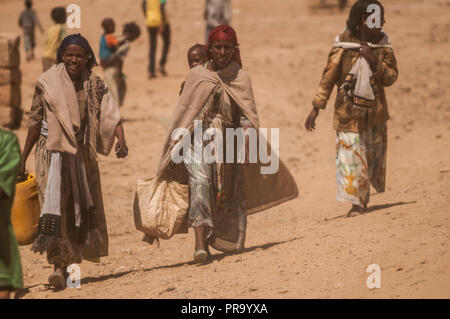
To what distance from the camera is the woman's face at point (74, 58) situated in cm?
656

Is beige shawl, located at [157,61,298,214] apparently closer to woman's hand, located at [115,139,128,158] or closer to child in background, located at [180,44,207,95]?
child in background, located at [180,44,207,95]

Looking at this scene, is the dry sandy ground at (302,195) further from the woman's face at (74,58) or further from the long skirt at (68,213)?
the woman's face at (74,58)

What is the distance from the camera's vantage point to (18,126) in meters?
14.1

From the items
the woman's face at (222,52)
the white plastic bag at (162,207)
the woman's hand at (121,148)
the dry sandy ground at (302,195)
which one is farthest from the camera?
the white plastic bag at (162,207)

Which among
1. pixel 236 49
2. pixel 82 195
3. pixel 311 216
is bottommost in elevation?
pixel 311 216

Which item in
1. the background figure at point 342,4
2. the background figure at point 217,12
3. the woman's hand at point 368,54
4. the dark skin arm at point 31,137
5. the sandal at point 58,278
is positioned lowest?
the sandal at point 58,278

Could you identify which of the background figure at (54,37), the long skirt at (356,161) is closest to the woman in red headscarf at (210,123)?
the long skirt at (356,161)

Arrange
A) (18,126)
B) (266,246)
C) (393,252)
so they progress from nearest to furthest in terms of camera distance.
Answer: (393,252) < (266,246) < (18,126)

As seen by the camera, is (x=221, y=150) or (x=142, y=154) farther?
(x=142, y=154)

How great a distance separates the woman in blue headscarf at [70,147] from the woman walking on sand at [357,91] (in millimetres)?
1999

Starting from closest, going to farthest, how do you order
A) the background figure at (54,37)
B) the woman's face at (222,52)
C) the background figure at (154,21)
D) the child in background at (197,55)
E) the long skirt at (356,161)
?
the woman's face at (222,52) → the child in background at (197,55) → the long skirt at (356,161) → the background figure at (54,37) → the background figure at (154,21)
